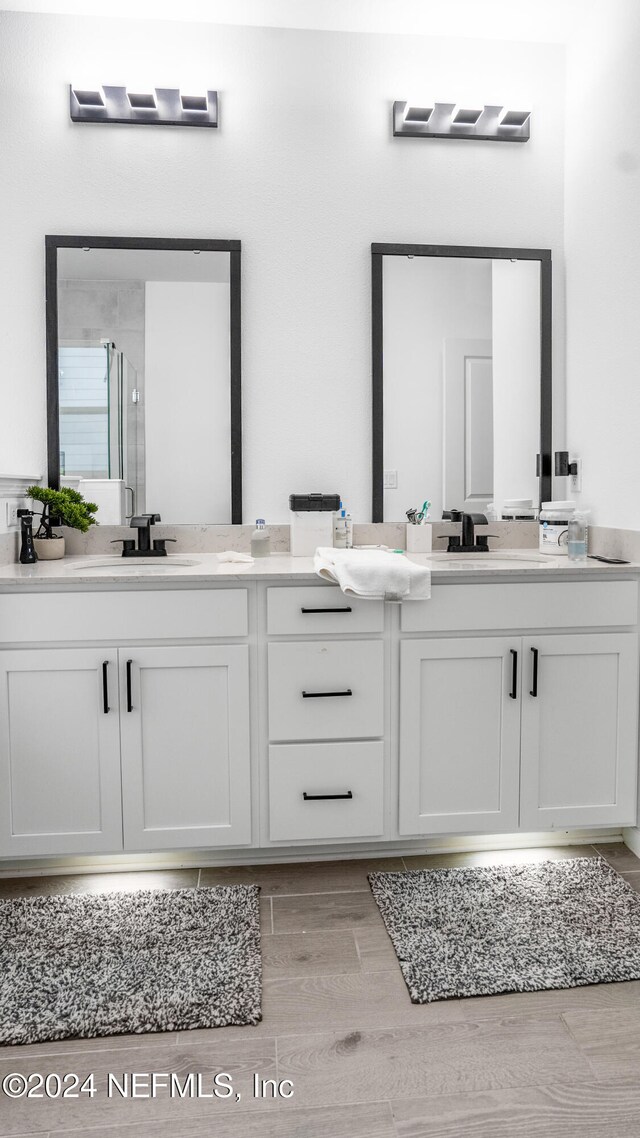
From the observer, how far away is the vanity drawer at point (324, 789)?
2.13 m

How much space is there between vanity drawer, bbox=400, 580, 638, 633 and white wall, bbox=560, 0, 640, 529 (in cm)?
26

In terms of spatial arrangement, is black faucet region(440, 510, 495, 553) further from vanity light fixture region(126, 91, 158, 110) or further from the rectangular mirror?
vanity light fixture region(126, 91, 158, 110)

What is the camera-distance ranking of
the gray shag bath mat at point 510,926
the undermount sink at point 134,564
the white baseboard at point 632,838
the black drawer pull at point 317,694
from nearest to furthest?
the gray shag bath mat at point 510,926 → the black drawer pull at point 317,694 → the white baseboard at point 632,838 → the undermount sink at point 134,564

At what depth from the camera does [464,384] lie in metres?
2.64

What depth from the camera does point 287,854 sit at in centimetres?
222

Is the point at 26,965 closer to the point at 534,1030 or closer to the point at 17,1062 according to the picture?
the point at 17,1062

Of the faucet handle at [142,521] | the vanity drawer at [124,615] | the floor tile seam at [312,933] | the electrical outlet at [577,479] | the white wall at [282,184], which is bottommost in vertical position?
the floor tile seam at [312,933]

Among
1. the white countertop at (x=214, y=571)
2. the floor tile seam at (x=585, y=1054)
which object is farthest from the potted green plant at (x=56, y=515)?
→ the floor tile seam at (x=585, y=1054)

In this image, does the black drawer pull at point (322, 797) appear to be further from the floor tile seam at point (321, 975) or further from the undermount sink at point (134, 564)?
the undermount sink at point (134, 564)

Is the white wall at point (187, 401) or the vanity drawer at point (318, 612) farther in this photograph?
the white wall at point (187, 401)

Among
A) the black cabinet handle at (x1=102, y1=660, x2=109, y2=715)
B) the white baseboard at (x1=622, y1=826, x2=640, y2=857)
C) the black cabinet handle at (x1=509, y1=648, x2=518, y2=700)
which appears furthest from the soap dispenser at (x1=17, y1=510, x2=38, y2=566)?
the white baseboard at (x1=622, y1=826, x2=640, y2=857)

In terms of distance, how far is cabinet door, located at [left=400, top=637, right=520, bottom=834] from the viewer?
7.07ft

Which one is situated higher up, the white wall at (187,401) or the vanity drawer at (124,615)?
the white wall at (187,401)

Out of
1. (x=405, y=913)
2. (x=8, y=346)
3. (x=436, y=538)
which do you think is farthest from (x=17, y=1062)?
(x=8, y=346)
